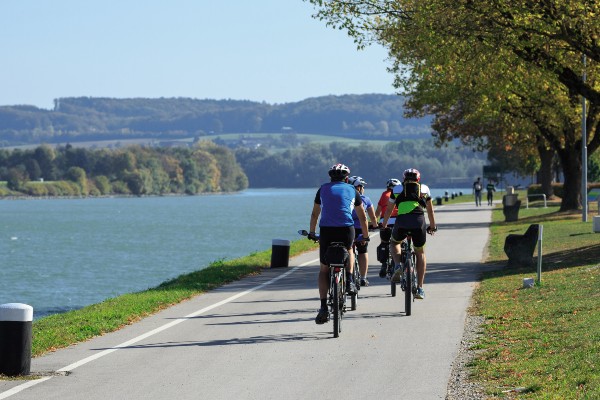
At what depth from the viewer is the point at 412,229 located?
16688mm

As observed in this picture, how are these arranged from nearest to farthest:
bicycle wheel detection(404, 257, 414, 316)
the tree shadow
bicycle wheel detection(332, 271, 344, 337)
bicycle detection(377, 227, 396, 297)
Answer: bicycle wheel detection(332, 271, 344, 337) < bicycle wheel detection(404, 257, 414, 316) < bicycle detection(377, 227, 396, 297) < the tree shadow

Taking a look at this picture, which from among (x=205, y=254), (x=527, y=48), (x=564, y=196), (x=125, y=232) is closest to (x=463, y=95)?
(x=564, y=196)

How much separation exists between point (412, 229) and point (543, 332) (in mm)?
3081

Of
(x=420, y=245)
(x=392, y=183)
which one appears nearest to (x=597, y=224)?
(x=392, y=183)

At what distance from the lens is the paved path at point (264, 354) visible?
35.2 ft

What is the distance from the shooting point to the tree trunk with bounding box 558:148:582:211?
165 feet

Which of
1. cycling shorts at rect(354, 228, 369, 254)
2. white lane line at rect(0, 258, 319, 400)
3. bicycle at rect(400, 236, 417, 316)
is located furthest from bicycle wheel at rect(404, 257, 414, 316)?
white lane line at rect(0, 258, 319, 400)

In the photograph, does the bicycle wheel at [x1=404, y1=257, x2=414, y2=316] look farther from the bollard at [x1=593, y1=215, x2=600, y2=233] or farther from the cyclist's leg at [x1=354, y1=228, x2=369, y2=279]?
the bollard at [x1=593, y1=215, x2=600, y2=233]

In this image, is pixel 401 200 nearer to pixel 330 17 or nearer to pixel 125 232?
pixel 330 17

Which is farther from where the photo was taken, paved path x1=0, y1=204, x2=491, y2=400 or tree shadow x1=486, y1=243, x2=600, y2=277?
tree shadow x1=486, y1=243, x2=600, y2=277

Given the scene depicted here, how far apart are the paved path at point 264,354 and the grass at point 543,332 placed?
45 cm

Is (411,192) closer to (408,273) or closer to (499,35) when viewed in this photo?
(408,273)

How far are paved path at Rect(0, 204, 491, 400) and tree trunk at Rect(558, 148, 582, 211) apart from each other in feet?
102

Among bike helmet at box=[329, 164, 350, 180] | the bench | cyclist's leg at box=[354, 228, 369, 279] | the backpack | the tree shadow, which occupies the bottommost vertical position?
the tree shadow
